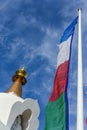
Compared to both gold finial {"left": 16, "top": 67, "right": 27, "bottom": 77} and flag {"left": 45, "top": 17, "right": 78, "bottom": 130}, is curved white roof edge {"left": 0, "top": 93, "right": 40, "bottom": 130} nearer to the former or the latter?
gold finial {"left": 16, "top": 67, "right": 27, "bottom": 77}

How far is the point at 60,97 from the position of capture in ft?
32.8

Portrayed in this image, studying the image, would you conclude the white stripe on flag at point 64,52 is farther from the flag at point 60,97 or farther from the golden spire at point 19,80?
the golden spire at point 19,80

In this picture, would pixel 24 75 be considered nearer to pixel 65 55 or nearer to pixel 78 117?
pixel 65 55

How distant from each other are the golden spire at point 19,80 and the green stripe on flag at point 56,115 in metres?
8.58

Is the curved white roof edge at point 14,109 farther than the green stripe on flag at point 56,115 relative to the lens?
Yes

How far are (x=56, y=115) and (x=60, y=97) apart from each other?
0.58m

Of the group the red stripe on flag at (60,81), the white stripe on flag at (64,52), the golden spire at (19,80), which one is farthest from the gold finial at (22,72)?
the red stripe on flag at (60,81)

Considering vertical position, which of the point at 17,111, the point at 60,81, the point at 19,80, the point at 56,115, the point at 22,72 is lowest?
the point at 56,115

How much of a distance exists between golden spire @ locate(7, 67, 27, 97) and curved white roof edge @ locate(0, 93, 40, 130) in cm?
81

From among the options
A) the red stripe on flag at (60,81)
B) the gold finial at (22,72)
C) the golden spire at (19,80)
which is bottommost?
the red stripe on flag at (60,81)

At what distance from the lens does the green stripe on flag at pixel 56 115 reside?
9500 millimetres

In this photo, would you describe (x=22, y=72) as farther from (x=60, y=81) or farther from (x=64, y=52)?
(x=60, y=81)

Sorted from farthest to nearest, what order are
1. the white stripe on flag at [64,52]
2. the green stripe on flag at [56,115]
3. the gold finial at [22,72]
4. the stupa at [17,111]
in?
the gold finial at [22,72] → the stupa at [17,111] → the white stripe on flag at [64,52] → the green stripe on flag at [56,115]

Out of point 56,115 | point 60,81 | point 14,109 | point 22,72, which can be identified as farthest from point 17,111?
point 56,115
